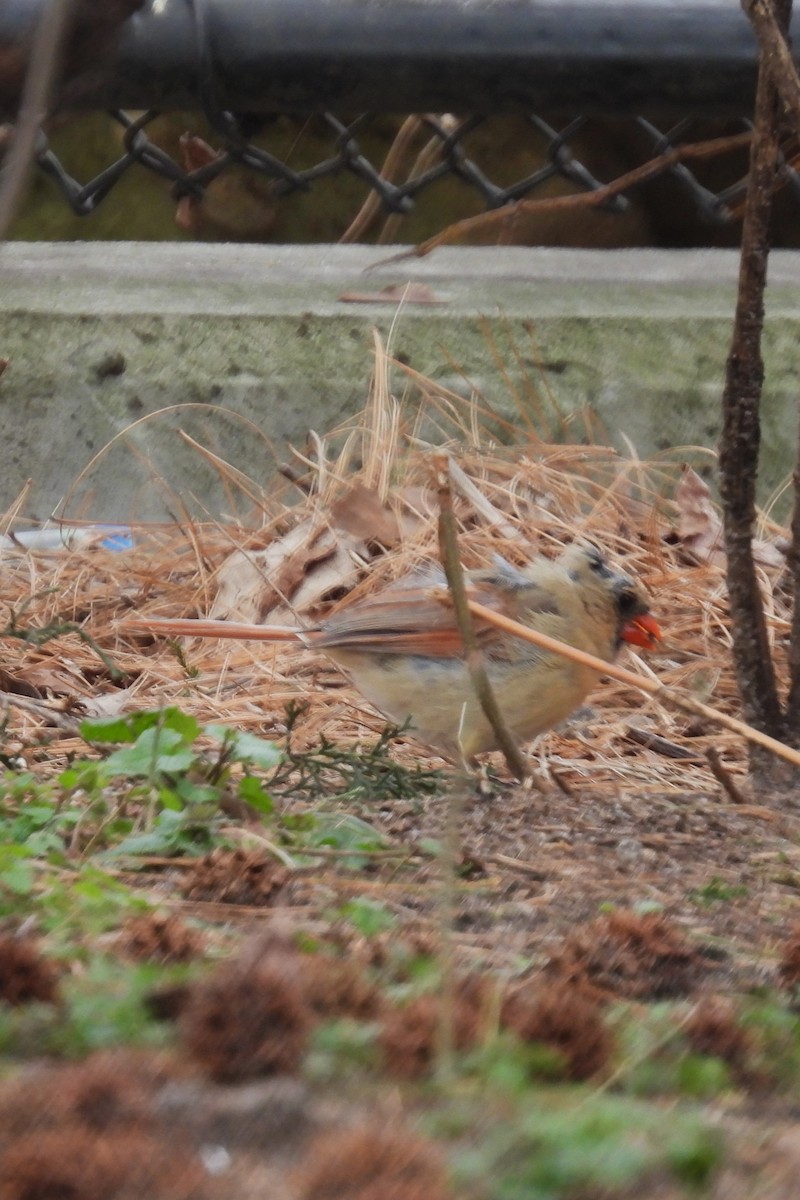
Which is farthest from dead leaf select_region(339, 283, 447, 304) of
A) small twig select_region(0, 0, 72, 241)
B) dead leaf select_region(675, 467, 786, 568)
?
small twig select_region(0, 0, 72, 241)

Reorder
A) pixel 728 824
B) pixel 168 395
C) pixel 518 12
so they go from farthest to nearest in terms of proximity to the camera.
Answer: pixel 168 395, pixel 518 12, pixel 728 824

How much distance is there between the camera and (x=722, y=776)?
294cm

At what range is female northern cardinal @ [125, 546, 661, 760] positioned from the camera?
3738 millimetres

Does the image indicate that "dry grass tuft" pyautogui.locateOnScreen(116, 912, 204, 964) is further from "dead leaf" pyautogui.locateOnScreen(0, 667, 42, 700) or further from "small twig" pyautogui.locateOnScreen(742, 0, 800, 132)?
"dead leaf" pyautogui.locateOnScreen(0, 667, 42, 700)

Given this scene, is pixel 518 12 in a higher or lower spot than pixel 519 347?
higher

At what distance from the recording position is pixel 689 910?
7.60 feet

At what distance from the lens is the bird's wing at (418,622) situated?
387 cm

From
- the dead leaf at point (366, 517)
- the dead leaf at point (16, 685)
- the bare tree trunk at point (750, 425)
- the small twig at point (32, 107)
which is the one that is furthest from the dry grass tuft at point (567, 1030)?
the dead leaf at point (16, 685)

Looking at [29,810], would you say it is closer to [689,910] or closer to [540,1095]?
[689,910]

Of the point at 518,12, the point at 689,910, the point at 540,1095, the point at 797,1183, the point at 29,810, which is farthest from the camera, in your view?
the point at 518,12

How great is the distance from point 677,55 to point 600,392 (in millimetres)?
1265

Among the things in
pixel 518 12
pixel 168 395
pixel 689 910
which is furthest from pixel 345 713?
pixel 689 910

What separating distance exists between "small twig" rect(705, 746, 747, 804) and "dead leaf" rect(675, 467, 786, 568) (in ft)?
6.19

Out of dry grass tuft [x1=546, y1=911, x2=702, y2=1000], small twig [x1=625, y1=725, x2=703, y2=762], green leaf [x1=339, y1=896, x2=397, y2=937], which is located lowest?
small twig [x1=625, y1=725, x2=703, y2=762]
